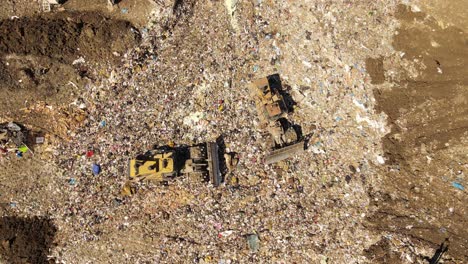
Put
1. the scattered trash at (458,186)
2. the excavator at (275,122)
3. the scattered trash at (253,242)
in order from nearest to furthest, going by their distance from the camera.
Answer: the scattered trash at (458,186) → the scattered trash at (253,242) → the excavator at (275,122)

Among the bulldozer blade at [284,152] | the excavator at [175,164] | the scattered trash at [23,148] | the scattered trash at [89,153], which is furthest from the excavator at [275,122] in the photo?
the scattered trash at [23,148]

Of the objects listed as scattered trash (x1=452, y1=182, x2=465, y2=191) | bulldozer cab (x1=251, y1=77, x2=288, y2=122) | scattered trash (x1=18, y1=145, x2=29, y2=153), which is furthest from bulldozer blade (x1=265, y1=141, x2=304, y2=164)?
Result: scattered trash (x1=18, y1=145, x2=29, y2=153)

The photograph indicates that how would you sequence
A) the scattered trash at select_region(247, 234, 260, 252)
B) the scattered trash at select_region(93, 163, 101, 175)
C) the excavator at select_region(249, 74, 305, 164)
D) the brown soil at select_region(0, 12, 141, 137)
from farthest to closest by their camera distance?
the brown soil at select_region(0, 12, 141, 137), the scattered trash at select_region(93, 163, 101, 175), the excavator at select_region(249, 74, 305, 164), the scattered trash at select_region(247, 234, 260, 252)

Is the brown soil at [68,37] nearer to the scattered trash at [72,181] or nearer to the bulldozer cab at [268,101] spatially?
the scattered trash at [72,181]

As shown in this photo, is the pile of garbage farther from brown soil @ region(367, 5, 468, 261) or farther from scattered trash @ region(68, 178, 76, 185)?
brown soil @ region(367, 5, 468, 261)

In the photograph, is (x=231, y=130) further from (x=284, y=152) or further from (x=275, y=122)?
(x=284, y=152)

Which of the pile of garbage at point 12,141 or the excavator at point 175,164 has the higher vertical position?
the pile of garbage at point 12,141
